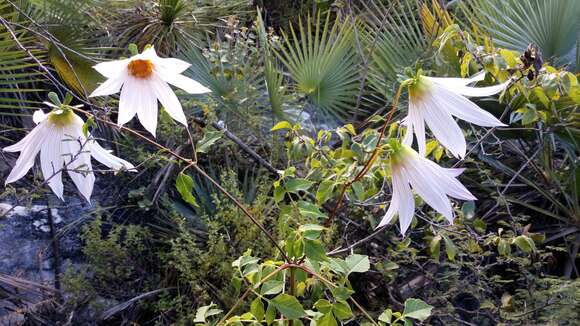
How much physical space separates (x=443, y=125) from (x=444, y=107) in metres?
0.03

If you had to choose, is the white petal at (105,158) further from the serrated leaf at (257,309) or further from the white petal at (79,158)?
the serrated leaf at (257,309)

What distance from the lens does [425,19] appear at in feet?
9.75

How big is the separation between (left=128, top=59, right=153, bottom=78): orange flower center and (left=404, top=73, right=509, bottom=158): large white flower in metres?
0.49

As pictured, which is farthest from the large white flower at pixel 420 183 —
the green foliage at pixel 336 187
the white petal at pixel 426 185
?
the green foliage at pixel 336 187

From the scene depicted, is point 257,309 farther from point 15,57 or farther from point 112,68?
point 15,57

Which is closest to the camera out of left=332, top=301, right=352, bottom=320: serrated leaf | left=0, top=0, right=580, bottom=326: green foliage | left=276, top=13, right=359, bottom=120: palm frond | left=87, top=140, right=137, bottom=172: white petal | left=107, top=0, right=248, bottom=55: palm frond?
left=332, top=301, right=352, bottom=320: serrated leaf

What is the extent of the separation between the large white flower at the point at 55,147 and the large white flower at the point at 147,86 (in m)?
0.14

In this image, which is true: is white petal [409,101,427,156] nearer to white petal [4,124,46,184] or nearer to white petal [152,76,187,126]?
white petal [152,76,187,126]

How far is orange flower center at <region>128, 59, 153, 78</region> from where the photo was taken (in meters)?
1.24

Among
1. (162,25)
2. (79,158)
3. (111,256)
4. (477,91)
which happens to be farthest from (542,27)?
(79,158)

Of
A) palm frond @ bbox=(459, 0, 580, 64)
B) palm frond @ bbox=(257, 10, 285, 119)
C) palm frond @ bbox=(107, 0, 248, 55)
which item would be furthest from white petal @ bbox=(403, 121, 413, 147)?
palm frond @ bbox=(107, 0, 248, 55)

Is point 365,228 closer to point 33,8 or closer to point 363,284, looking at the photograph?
point 363,284

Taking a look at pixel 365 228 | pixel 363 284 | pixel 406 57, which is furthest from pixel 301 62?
pixel 363 284

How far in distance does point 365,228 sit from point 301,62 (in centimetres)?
78
